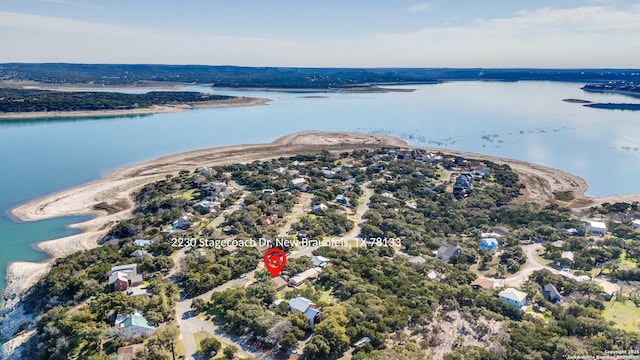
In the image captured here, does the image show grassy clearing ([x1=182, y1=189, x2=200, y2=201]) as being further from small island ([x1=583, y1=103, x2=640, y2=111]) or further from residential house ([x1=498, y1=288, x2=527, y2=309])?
small island ([x1=583, y1=103, x2=640, y2=111])

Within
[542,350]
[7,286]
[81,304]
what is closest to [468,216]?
[542,350]

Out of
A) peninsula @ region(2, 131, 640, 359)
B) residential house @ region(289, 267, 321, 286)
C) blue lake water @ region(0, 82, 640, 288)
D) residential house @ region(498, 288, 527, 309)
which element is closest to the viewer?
peninsula @ region(2, 131, 640, 359)

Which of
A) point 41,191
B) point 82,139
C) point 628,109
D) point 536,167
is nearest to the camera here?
point 41,191

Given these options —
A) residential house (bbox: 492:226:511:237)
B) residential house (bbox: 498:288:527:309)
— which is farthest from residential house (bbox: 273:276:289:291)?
residential house (bbox: 492:226:511:237)

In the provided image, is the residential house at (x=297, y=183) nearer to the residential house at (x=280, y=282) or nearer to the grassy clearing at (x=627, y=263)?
the residential house at (x=280, y=282)

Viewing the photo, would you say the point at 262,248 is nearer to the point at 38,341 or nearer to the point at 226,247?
the point at 226,247
